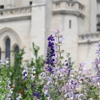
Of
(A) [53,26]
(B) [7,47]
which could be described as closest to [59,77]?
(A) [53,26]

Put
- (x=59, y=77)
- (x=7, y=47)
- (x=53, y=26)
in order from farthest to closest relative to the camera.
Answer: (x=7, y=47) → (x=53, y=26) → (x=59, y=77)

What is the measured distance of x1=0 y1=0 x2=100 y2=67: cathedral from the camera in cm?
2589

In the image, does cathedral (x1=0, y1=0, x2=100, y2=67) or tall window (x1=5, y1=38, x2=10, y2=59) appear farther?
tall window (x1=5, y1=38, x2=10, y2=59)

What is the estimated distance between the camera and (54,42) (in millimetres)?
7953

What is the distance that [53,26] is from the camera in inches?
1037

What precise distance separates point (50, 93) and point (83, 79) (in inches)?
30.7

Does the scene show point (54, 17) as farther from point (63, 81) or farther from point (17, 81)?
point (63, 81)

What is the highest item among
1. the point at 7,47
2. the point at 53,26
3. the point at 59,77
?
the point at 53,26

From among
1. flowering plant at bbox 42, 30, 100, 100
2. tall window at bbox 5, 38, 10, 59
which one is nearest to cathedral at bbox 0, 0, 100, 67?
tall window at bbox 5, 38, 10, 59

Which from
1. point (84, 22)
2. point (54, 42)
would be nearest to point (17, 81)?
point (54, 42)

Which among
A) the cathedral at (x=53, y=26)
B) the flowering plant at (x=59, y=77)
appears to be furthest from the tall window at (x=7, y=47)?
the flowering plant at (x=59, y=77)

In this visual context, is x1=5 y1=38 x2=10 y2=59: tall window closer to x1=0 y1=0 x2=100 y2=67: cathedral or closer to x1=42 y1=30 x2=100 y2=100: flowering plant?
x1=0 y1=0 x2=100 y2=67: cathedral

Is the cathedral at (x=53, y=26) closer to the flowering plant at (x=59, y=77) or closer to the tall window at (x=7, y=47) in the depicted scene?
the tall window at (x=7, y=47)

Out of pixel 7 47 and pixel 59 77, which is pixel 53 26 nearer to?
pixel 7 47
